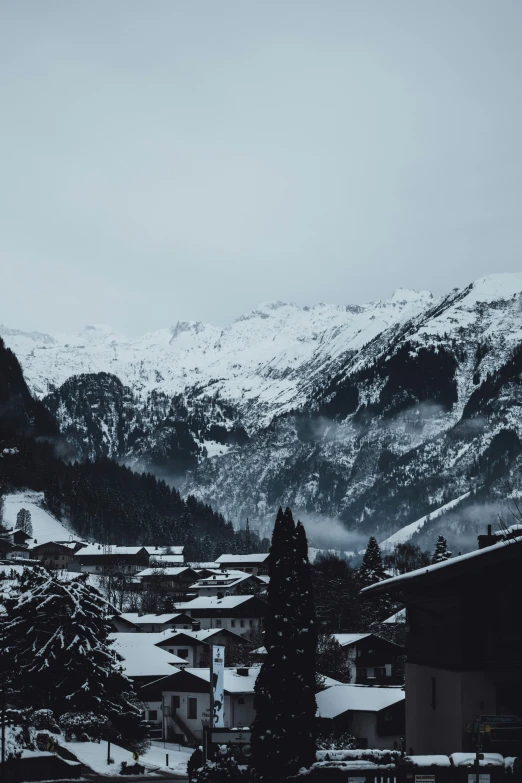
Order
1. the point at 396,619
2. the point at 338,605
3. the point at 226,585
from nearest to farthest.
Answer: the point at 396,619 → the point at 338,605 → the point at 226,585

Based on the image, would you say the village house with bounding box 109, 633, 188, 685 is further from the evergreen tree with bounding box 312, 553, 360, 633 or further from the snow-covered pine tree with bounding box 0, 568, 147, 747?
the evergreen tree with bounding box 312, 553, 360, 633

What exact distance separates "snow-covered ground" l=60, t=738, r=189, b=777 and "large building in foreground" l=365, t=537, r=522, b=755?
25530 mm

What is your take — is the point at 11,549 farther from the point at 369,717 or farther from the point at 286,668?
the point at 286,668

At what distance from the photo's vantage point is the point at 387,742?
2539 inches

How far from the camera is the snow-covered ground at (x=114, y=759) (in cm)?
5144

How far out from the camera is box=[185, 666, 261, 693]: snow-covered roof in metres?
73.7

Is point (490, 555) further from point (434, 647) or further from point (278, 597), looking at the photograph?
point (278, 597)

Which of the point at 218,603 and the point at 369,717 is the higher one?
the point at 218,603

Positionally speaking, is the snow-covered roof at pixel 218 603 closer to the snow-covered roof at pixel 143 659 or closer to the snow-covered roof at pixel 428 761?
the snow-covered roof at pixel 143 659

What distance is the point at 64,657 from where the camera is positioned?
5500cm

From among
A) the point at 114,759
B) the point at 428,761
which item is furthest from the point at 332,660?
the point at 428,761

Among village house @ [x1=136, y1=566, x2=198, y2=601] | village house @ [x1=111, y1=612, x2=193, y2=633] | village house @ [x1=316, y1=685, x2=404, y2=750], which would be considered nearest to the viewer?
village house @ [x1=316, y1=685, x2=404, y2=750]

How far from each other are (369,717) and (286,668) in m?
32.2

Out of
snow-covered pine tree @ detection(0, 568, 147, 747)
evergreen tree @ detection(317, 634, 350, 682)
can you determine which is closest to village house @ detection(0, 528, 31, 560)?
evergreen tree @ detection(317, 634, 350, 682)
